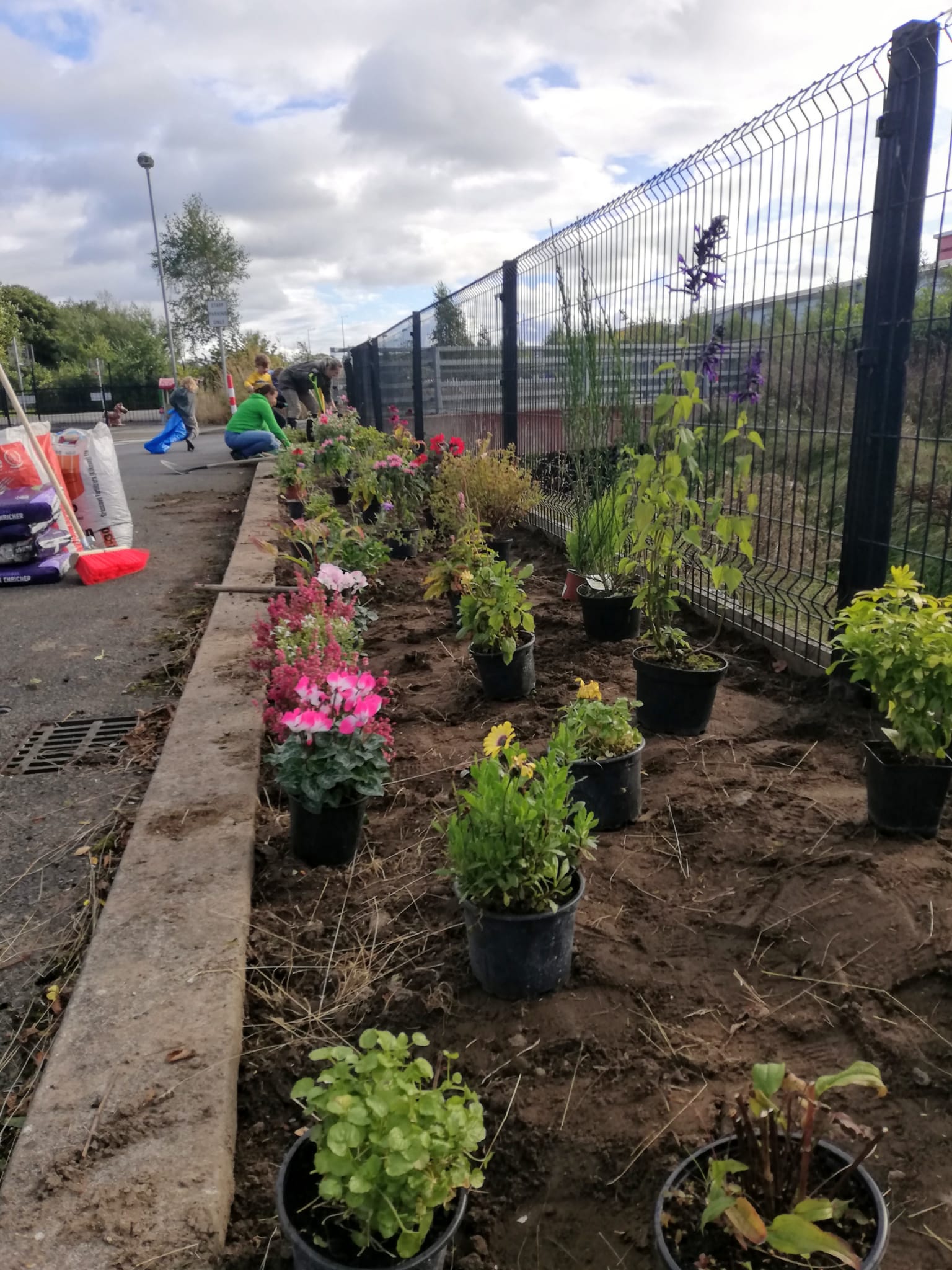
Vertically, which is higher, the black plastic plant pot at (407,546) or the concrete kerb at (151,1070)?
the black plastic plant pot at (407,546)

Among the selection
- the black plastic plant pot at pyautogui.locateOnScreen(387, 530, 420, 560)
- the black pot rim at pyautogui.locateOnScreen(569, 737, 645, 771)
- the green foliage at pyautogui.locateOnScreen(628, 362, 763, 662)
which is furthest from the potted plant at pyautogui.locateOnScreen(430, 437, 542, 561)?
the black pot rim at pyautogui.locateOnScreen(569, 737, 645, 771)

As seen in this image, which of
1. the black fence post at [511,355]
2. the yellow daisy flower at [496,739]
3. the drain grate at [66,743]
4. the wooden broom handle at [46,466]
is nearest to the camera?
the yellow daisy flower at [496,739]

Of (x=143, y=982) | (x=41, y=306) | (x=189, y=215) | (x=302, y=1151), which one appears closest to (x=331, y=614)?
(x=143, y=982)

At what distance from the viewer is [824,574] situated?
3645 mm

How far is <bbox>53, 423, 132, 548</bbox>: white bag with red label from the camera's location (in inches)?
272

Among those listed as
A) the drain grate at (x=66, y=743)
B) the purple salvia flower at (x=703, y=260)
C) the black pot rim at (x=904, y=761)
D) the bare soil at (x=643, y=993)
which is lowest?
the drain grate at (x=66, y=743)

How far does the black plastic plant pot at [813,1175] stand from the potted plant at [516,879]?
22.1 inches

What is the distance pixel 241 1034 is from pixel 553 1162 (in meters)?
0.73

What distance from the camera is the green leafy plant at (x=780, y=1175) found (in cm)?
112

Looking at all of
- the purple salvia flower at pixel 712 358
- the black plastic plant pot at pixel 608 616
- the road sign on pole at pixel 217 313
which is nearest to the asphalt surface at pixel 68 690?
the black plastic plant pot at pixel 608 616

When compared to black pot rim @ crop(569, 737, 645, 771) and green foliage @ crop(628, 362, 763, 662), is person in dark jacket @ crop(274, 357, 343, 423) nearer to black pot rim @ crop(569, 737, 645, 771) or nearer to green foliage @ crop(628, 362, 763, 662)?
green foliage @ crop(628, 362, 763, 662)

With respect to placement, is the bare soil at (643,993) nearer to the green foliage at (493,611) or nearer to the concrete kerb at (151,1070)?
the concrete kerb at (151,1070)

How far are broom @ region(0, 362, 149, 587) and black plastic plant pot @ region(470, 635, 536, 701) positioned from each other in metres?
4.07

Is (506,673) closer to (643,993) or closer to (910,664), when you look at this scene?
(910,664)
